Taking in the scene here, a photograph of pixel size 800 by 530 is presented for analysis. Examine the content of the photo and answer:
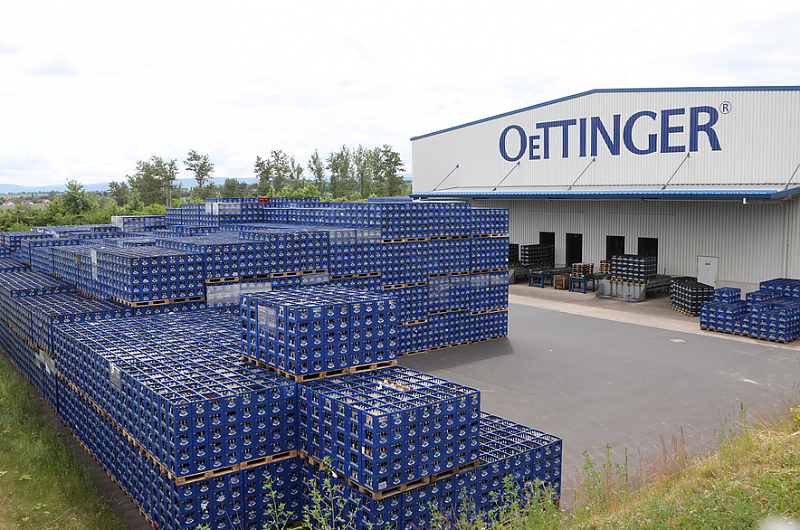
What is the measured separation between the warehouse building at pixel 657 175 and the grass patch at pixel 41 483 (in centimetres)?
2179

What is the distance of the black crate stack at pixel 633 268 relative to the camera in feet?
85.8

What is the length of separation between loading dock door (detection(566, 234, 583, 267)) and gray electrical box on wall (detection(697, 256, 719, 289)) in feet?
21.4

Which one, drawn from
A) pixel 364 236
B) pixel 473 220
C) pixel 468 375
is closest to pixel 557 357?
pixel 468 375

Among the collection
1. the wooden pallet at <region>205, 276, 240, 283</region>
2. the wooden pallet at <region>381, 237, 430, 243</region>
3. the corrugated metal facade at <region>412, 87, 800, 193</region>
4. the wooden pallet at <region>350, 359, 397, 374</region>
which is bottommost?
the wooden pallet at <region>350, 359, 397, 374</region>

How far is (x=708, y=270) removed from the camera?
85.4 feet

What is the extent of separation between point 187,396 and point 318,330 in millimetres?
2087

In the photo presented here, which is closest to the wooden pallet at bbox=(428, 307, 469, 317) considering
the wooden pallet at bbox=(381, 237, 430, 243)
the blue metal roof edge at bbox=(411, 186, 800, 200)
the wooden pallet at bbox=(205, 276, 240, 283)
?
the wooden pallet at bbox=(381, 237, 430, 243)

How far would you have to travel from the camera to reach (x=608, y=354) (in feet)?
58.6

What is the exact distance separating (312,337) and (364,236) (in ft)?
27.5

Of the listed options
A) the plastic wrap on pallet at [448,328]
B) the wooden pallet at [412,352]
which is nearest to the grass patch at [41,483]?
the wooden pallet at [412,352]

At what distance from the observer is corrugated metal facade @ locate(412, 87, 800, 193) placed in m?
23.5

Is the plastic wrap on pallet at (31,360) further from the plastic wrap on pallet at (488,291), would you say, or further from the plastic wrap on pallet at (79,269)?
the plastic wrap on pallet at (488,291)

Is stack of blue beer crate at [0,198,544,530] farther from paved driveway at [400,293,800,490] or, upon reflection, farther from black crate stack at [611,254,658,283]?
black crate stack at [611,254,658,283]

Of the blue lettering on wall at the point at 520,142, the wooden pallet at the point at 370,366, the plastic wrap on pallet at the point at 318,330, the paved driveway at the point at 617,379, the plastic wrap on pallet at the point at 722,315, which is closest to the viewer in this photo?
the plastic wrap on pallet at the point at 318,330
